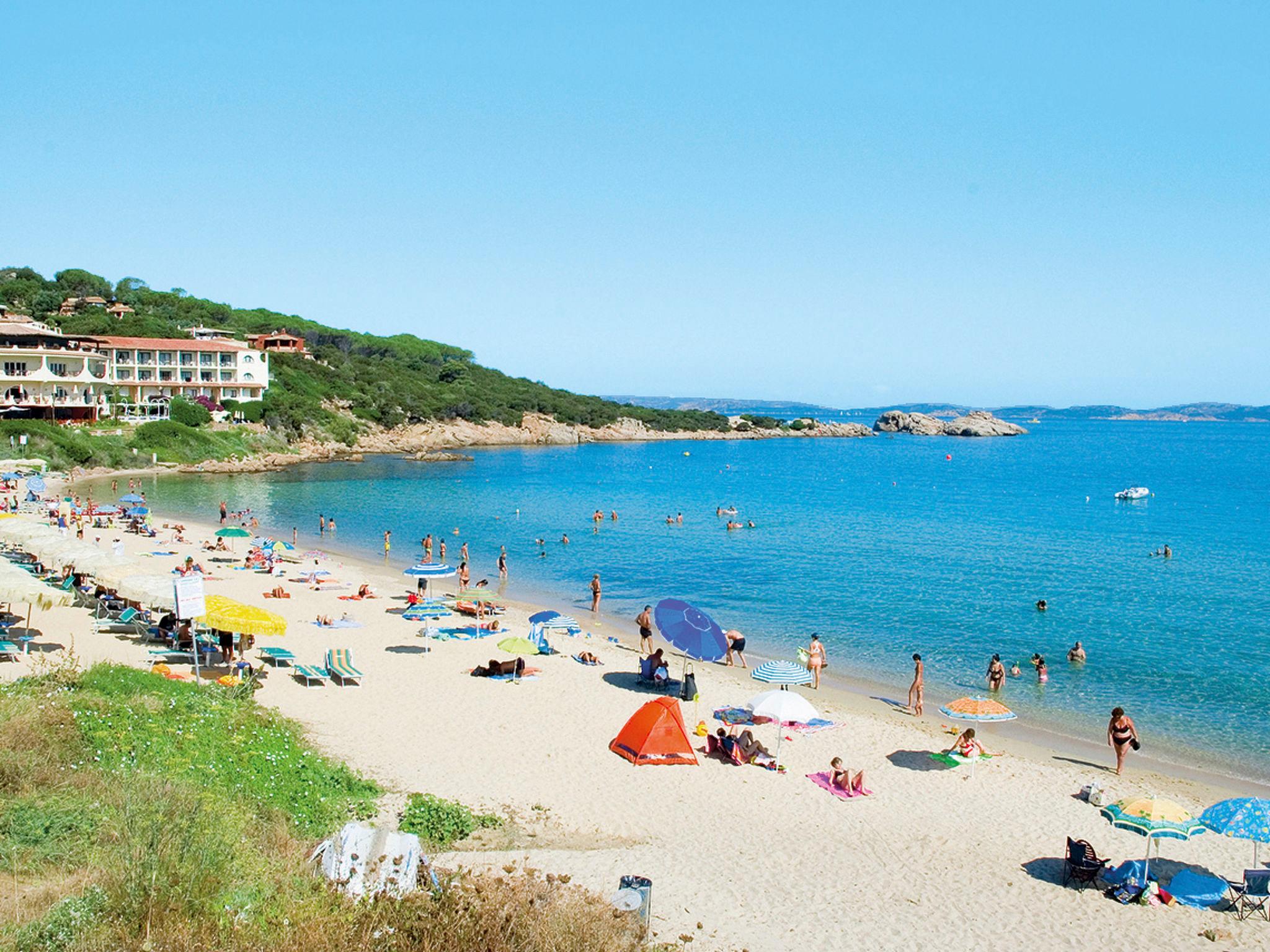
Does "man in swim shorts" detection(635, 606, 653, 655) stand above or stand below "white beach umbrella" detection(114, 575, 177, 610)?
below

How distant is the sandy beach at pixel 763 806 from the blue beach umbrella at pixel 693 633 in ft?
3.93

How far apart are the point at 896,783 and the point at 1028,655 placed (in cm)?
1126

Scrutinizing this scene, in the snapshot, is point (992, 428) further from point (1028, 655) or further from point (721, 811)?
point (721, 811)

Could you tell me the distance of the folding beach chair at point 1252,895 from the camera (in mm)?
10672

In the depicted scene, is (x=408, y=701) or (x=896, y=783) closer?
(x=896, y=783)

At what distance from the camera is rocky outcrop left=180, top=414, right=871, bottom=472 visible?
7462cm

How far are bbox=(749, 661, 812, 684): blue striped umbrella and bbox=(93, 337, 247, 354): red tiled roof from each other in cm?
7545

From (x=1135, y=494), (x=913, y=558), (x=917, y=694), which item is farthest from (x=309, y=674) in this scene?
(x=1135, y=494)

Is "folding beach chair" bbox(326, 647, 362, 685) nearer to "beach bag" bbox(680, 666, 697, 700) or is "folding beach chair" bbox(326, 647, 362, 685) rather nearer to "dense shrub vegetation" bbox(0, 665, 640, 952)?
"dense shrub vegetation" bbox(0, 665, 640, 952)

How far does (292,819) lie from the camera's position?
977cm

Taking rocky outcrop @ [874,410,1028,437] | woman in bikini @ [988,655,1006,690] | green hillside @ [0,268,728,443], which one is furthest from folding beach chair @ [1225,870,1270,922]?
rocky outcrop @ [874,410,1028,437]

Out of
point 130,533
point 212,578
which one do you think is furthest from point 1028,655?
point 130,533

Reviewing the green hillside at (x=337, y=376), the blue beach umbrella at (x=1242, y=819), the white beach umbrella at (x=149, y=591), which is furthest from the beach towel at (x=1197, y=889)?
the green hillside at (x=337, y=376)

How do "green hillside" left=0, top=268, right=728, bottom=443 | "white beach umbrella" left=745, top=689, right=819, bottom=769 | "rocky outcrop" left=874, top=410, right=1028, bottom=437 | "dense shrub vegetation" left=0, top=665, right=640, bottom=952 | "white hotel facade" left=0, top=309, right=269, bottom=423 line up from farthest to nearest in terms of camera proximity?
"rocky outcrop" left=874, top=410, right=1028, bottom=437 < "green hillside" left=0, top=268, right=728, bottom=443 < "white hotel facade" left=0, top=309, right=269, bottom=423 < "white beach umbrella" left=745, top=689, right=819, bottom=769 < "dense shrub vegetation" left=0, top=665, right=640, bottom=952
